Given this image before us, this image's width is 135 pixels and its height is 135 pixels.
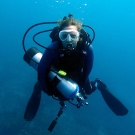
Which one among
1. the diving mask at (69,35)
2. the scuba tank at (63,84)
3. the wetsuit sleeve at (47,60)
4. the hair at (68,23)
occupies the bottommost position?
the scuba tank at (63,84)

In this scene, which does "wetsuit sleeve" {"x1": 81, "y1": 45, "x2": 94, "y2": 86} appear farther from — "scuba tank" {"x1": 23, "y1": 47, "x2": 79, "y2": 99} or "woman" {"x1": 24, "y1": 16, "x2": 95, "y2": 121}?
"scuba tank" {"x1": 23, "y1": 47, "x2": 79, "y2": 99}

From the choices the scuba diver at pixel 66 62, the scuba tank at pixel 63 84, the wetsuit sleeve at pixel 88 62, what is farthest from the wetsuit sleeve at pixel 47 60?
the wetsuit sleeve at pixel 88 62

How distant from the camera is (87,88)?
19.1ft

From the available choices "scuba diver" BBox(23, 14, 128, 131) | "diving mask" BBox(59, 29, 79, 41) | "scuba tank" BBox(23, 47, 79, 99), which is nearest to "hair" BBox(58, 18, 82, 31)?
"scuba diver" BBox(23, 14, 128, 131)

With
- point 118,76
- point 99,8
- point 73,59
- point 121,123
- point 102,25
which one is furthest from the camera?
point 99,8

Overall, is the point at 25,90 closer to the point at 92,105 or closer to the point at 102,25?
the point at 92,105

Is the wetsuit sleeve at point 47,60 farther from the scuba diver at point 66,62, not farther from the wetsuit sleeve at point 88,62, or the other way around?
the wetsuit sleeve at point 88,62

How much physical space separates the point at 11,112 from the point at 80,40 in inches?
413

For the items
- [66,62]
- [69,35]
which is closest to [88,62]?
[66,62]

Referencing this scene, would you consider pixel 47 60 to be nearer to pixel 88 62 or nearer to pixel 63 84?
pixel 63 84

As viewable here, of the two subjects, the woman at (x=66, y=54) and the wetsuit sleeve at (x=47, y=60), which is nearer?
the woman at (x=66, y=54)

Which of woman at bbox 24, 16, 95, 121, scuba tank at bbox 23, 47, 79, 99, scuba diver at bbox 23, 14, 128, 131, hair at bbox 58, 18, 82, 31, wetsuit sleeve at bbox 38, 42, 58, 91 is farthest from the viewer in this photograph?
hair at bbox 58, 18, 82, 31

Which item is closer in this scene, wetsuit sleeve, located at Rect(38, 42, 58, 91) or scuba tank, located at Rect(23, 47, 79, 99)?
scuba tank, located at Rect(23, 47, 79, 99)

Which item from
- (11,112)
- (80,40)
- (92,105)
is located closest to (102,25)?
(92,105)
